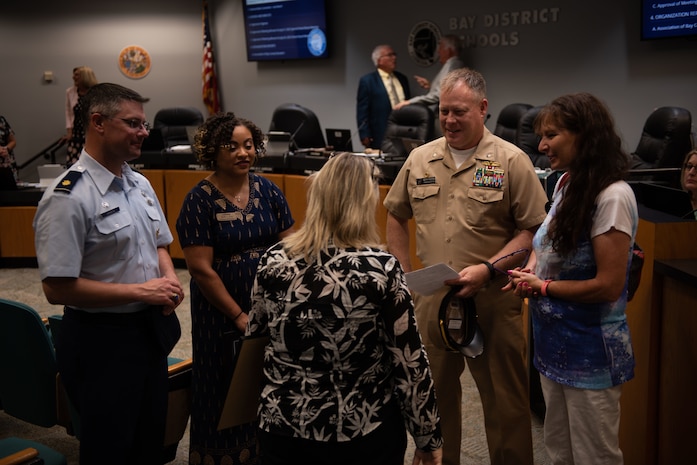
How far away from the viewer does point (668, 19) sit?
21.6 ft

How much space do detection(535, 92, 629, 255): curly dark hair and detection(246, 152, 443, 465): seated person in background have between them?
601 mm

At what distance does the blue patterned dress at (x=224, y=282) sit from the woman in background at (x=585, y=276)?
101cm

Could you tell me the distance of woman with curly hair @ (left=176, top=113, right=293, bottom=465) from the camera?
269cm

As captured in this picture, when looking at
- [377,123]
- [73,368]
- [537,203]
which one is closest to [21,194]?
[377,123]

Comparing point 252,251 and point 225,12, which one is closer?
point 252,251

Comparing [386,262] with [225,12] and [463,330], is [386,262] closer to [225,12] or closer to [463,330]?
[463,330]

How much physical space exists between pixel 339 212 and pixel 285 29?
8.33 metres

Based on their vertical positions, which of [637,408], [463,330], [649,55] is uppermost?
[649,55]

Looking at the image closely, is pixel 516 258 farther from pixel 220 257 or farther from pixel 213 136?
pixel 213 136

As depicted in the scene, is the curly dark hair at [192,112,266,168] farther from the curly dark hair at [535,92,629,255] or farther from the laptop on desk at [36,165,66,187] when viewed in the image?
the laptop on desk at [36,165,66,187]

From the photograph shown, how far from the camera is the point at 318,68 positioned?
967cm

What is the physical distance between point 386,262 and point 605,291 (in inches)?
27.4

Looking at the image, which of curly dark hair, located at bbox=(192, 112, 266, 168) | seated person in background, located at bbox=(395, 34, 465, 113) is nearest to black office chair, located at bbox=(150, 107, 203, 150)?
seated person in background, located at bbox=(395, 34, 465, 113)

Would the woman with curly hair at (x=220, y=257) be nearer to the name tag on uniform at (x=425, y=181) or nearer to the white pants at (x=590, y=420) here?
the name tag on uniform at (x=425, y=181)
